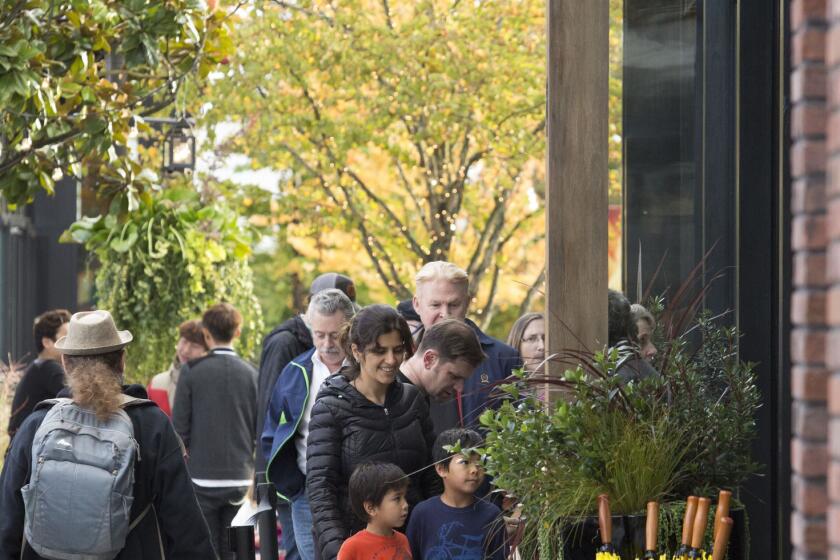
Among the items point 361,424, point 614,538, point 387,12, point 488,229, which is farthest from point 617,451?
point 488,229

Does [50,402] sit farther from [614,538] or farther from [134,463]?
[614,538]

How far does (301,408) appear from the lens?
21.4 ft

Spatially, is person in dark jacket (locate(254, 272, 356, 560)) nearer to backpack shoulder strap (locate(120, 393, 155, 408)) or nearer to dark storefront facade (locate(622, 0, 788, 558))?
dark storefront facade (locate(622, 0, 788, 558))

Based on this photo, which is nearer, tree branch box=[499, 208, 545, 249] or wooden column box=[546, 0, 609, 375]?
wooden column box=[546, 0, 609, 375]

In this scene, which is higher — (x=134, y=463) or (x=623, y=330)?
(x=623, y=330)

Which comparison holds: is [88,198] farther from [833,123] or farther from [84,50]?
[833,123]

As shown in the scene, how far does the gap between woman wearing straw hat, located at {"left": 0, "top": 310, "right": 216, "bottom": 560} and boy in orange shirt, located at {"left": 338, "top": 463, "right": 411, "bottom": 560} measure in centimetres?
65

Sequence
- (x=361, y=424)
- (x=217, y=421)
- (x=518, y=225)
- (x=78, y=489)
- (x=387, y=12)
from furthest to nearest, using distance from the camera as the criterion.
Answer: (x=518, y=225), (x=387, y=12), (x=217, y=421), (x=361, y=424), (x=78, y=489)

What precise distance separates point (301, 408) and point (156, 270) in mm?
6166

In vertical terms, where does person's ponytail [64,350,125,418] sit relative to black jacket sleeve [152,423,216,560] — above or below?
above

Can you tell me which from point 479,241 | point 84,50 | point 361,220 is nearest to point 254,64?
point 361,220

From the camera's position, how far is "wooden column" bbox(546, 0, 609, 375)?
179 inches

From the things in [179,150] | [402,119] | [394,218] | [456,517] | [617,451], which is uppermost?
[402,119]

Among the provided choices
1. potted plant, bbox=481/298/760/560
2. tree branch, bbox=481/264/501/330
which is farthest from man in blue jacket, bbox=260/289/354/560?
tree branch, bbox=481/264/501/330
